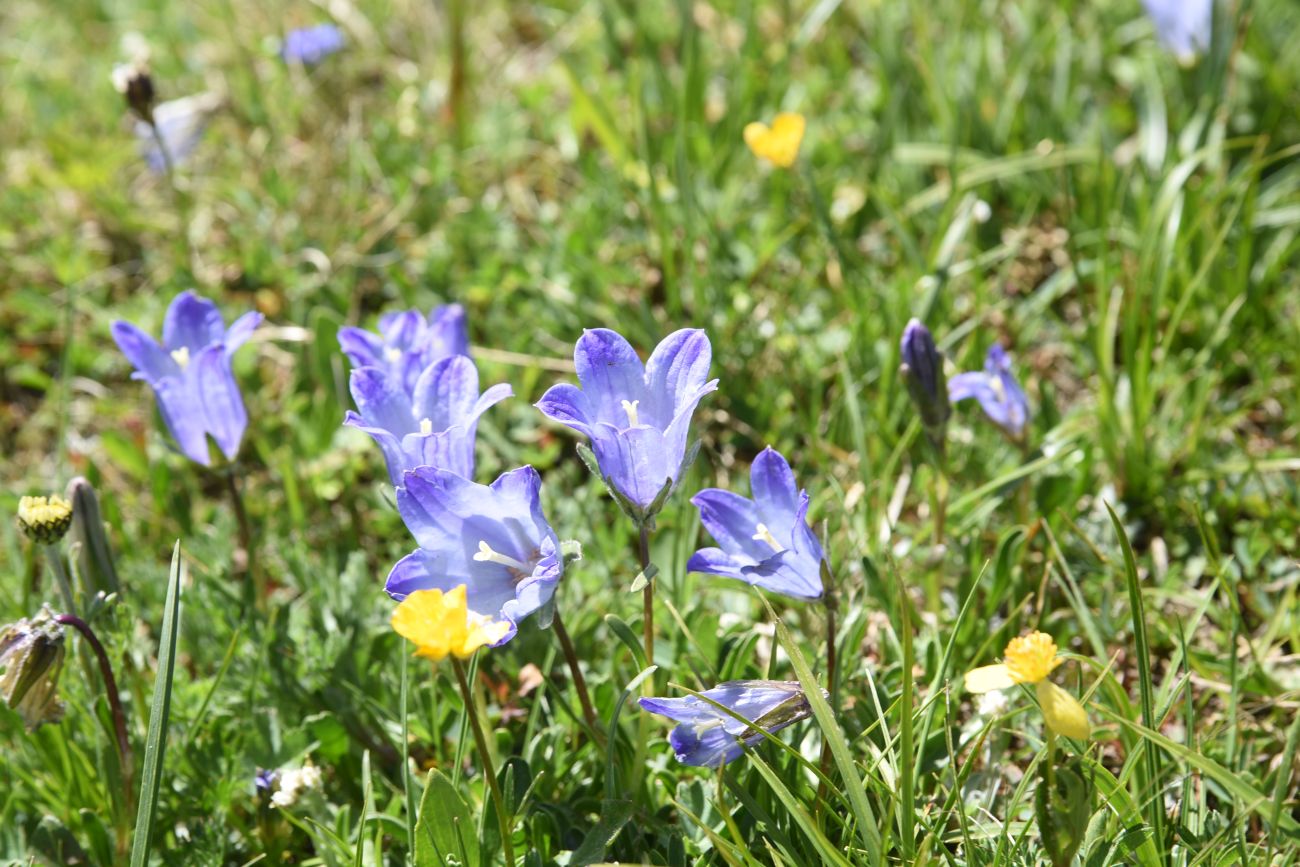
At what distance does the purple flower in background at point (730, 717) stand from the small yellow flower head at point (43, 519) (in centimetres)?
132

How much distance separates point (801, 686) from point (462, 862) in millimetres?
736

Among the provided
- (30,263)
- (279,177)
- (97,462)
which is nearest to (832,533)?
(97,462)

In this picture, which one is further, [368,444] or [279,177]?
[279,177]

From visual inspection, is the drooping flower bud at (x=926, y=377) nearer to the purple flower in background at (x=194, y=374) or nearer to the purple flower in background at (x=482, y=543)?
the purple flower in background at (x=482, y=543)

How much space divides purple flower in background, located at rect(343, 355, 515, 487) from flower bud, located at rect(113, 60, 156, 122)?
2.02 meters

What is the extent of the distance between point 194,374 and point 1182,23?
3.60 metres

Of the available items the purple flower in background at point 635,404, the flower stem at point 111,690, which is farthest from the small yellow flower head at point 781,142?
the flower stem at point 111,690

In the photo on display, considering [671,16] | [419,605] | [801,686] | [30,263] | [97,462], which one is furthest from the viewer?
[671,16]

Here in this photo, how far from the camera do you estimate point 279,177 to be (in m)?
4.82

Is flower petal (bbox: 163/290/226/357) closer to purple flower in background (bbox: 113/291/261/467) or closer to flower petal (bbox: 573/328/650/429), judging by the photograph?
purple flower in background (bbox: 113/291/261/467)

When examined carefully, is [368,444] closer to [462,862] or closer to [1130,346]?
[462,862]

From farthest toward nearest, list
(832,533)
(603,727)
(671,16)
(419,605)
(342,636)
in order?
(671,16), (832,533), (342,636), (603,727), (419,605)

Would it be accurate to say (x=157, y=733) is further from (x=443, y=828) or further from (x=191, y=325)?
(x=191, y=325)

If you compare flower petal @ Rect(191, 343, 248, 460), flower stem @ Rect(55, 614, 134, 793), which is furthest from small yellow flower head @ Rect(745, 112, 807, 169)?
flower stem @ Rect(55, 614, 134, 793)
